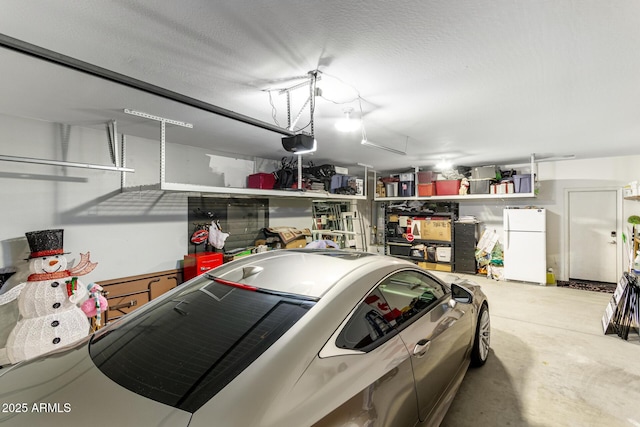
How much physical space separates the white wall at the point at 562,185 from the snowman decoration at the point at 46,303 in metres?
7.41

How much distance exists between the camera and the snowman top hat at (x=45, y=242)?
262 centimetres

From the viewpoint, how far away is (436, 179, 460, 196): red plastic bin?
621cm

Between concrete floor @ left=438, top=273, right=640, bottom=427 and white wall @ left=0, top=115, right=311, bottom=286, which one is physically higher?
white wall @ left=0, top=115, right=311, bottom=286

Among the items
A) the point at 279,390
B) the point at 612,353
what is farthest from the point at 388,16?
the point at 612,353

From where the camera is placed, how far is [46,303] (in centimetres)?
256

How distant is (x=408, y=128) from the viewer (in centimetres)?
341

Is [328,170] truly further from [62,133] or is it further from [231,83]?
[62,133]

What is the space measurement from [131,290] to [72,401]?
3.12 meters

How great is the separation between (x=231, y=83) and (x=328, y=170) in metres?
2.91

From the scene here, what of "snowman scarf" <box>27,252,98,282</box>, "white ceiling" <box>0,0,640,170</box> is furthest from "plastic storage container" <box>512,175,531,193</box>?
"snowman scarf" <box>27,252,98,282</box>

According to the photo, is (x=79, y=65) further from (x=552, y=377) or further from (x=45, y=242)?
(x=552, y=377)

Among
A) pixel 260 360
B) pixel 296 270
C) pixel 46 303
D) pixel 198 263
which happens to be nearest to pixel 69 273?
pixel 46 303

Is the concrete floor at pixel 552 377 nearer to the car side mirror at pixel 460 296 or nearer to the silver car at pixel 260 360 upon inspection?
the silver car at pixel 260 360

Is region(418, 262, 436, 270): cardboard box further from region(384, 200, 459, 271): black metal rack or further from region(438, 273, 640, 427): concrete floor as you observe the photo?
region(438, 273, 640, 427): concrete floor
